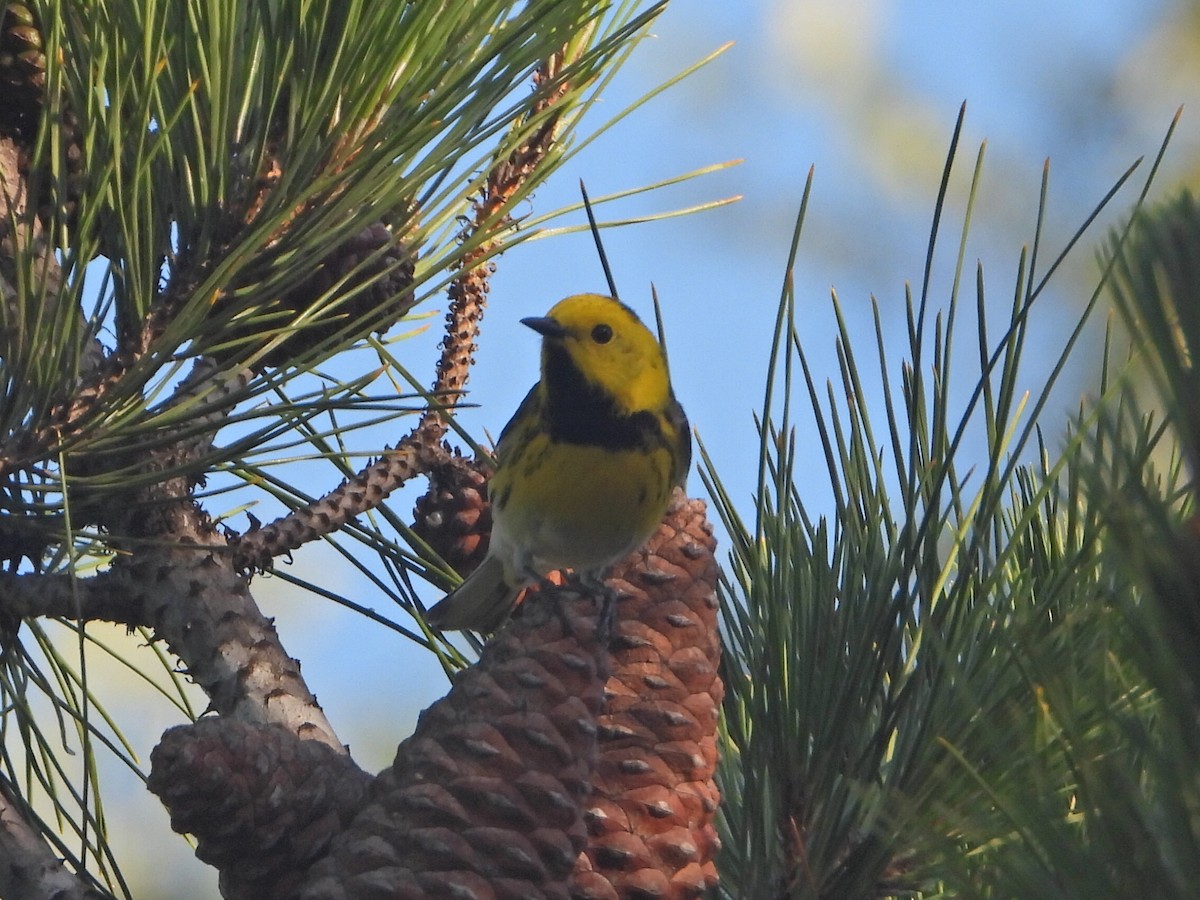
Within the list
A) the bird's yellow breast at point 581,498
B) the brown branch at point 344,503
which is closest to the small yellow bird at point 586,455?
the bird's yellow breast at point 581,498

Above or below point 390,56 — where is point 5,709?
below

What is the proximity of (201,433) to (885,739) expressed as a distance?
630mm

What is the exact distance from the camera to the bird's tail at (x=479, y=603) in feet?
5.56

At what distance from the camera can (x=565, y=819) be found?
1.08 m

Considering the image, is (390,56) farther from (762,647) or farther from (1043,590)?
(1043,590)

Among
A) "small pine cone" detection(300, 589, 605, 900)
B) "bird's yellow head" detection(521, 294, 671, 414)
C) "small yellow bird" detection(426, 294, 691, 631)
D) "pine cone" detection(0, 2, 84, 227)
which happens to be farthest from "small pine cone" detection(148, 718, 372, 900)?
"bird's yellow head" detection(521, 294, 671, 414)

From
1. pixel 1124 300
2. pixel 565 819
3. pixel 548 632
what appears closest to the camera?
pixel 1124 300

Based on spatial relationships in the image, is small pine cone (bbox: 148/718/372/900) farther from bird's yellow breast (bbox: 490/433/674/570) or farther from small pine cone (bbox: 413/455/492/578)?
bird's yellow breast (bbox: 490/433/674/570)

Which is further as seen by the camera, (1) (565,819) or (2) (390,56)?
(2) (390,56)

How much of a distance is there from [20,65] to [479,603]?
0.92 metres

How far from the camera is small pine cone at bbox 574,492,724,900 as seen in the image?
1.12 meters

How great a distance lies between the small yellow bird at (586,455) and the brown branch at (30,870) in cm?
95

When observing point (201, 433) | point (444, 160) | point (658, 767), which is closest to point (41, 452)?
point (201, 433)

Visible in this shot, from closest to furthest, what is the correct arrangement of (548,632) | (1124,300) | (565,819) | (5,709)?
(1124,300), (565,819), (548,632), (5,709)
